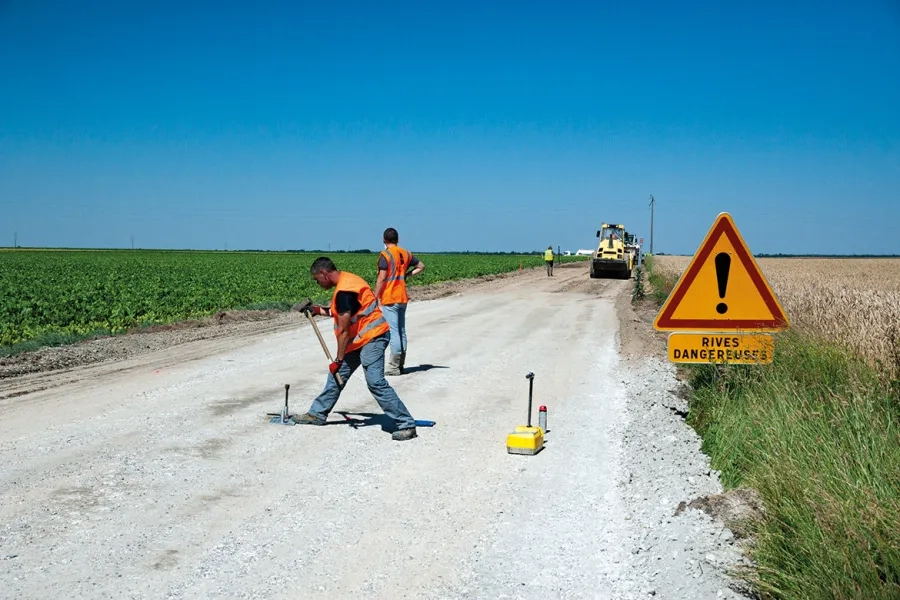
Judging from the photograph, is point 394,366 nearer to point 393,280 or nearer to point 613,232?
point 393,280

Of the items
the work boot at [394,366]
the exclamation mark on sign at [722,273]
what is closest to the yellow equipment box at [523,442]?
the exclamation mark on sign at [722,273]

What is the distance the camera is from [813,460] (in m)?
5.40

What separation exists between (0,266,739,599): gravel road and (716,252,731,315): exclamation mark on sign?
4.17 ft

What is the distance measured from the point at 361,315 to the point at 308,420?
1.30 meters

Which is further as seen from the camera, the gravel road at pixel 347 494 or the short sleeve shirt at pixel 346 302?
the short sleeve shirt at pixel 346 302

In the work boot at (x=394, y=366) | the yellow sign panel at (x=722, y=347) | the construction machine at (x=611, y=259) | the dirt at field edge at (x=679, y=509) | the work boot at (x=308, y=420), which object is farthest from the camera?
the construction machine at (x=611, y=259)

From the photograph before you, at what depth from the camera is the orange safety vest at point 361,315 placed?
26.3 feet

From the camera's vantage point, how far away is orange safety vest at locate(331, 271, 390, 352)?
802 cm

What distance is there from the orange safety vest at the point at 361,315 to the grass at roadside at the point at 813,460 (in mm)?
3319

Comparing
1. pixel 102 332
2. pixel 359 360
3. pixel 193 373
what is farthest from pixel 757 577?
pixel 102 332

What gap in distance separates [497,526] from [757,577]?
1832 millimetres

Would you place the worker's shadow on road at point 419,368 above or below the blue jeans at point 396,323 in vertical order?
below

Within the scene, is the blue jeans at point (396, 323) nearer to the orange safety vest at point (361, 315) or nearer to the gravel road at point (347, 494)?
the gravel road at point (347, 494)

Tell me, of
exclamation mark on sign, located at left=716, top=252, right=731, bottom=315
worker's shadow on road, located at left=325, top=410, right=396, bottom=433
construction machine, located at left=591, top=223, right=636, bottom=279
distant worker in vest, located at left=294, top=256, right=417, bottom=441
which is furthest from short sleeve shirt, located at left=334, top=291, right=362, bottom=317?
construction machine, located at left=591, top=223, right=636, bottom=279
